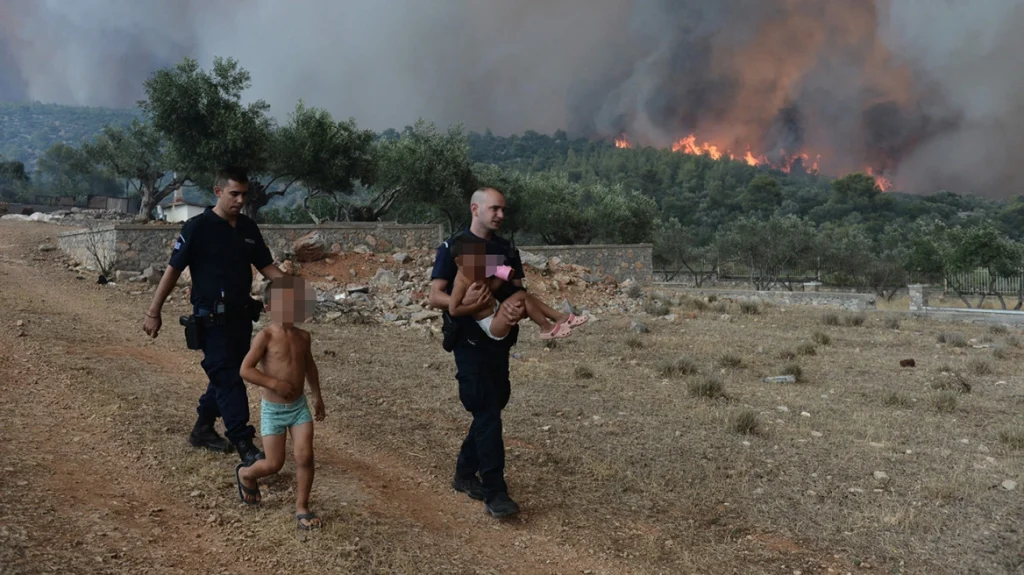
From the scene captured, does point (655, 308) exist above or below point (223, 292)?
below

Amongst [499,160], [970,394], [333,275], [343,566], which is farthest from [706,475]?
[499,160]

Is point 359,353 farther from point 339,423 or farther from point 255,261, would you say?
point 255,261

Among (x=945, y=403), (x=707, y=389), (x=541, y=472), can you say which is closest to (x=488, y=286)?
(x=541, y=472)

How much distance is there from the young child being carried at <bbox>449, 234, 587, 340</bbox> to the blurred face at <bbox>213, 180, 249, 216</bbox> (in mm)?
1684

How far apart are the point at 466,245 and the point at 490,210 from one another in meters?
0.29

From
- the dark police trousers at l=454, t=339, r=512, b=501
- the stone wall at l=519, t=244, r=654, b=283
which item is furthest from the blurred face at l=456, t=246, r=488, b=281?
the stone wall at l=519, t=244, r=654, b=283

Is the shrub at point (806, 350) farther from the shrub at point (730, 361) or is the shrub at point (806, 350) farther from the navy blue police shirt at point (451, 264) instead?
the navy blue police shirt at point (451, 264)

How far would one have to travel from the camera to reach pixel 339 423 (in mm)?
6520

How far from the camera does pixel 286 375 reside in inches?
144

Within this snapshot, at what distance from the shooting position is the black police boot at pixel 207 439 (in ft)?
16.2

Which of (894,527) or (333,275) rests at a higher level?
(333,275)

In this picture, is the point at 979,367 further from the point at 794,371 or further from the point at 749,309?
the point at 749,309

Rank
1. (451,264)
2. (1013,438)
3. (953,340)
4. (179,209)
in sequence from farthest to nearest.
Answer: (179,209) < (953,340) < (1013,438) < (451,264)

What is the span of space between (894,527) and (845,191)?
118 meters
